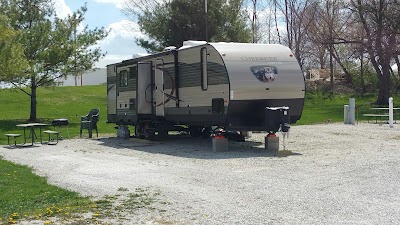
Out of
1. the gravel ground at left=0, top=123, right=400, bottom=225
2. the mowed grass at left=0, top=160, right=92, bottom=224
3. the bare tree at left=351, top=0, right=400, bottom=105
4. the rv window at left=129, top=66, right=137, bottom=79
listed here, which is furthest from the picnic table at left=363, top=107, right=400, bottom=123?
the mowed grass at left=0, top=160, right=92, bottom=224

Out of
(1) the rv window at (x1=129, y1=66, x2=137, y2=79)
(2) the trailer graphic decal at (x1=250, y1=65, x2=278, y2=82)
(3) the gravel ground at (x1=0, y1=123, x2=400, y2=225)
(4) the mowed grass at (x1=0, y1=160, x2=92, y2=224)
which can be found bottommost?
(4) the mowed grass at (x1=0, y1=160, x2=92, y2=224)

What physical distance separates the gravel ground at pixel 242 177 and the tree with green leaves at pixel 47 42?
8099 mm

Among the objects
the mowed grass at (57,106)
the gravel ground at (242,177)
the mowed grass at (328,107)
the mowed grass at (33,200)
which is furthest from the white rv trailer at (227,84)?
the mowed grass at (328,107)

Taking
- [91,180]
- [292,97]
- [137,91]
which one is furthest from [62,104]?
[91,180]

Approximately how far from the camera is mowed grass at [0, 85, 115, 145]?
2598 cm

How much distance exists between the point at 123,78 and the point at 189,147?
15.9ft

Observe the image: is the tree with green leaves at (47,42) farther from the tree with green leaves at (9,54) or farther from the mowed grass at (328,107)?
the mowed grass at (328,107)

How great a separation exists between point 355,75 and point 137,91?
3291 cm

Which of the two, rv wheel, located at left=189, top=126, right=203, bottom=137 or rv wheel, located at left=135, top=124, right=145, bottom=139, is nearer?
rv wheel, located at left=135, top=124, right=145, bottom=139

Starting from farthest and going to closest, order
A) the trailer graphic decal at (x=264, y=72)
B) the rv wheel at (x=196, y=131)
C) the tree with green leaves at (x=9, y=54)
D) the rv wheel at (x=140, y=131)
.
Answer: the tree with green leaves at (x=9, y=54) → the rv wheel at (x=196, y=131) → the rv wheel at (x=140, y=131) → the trailer graphic decal at (x=264, y=72)

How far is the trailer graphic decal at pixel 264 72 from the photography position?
1500 centimetres

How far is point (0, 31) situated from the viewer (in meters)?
20.6

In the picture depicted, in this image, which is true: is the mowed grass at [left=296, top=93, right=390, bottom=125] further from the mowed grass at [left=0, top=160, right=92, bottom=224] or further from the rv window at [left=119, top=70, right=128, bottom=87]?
the mowed grass at [left=0, top=160, right=92, bottom=224]

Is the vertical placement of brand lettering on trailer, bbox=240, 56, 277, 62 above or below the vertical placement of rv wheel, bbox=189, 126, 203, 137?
above
